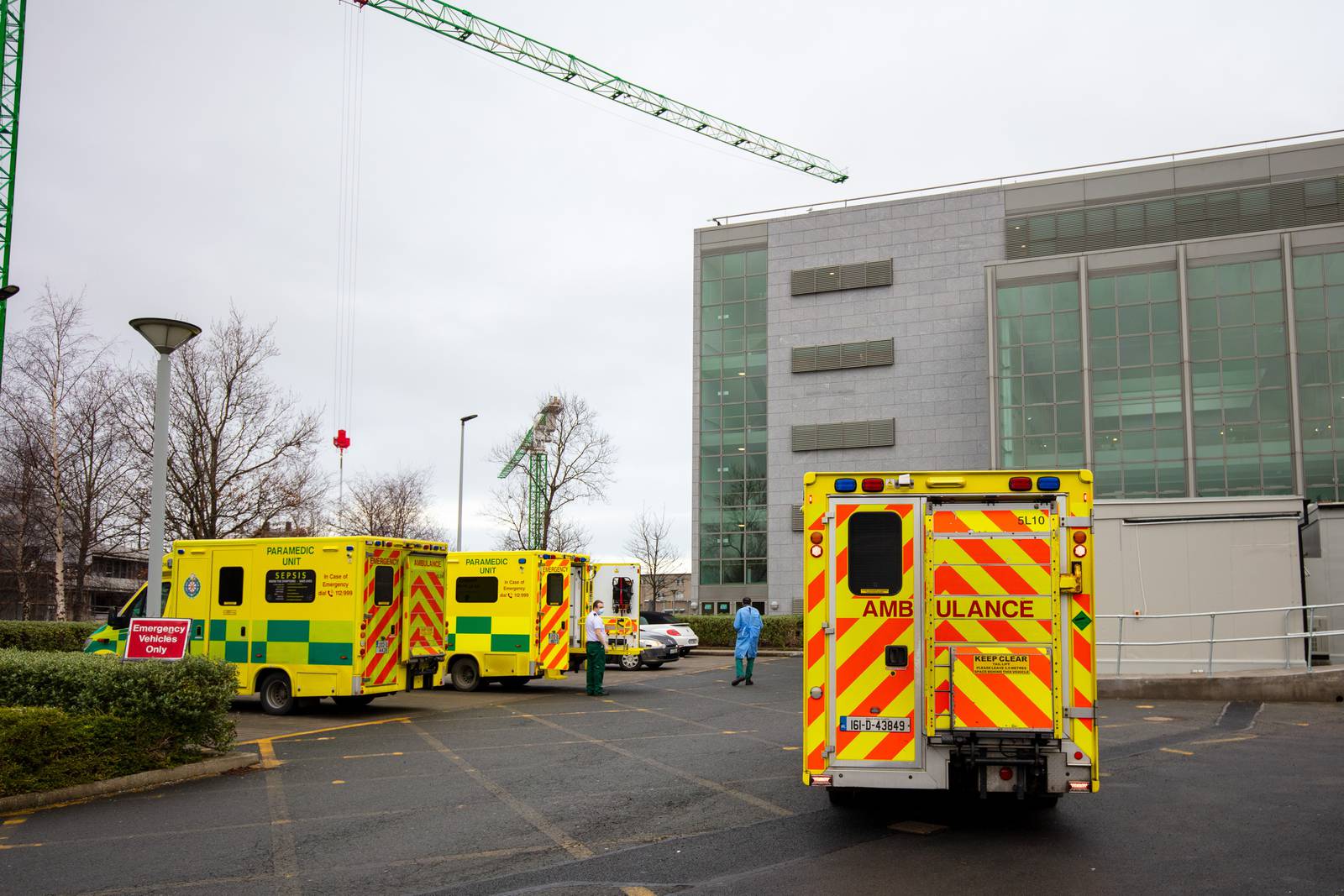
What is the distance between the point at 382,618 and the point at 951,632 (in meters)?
11.3

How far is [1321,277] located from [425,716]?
1471 inches

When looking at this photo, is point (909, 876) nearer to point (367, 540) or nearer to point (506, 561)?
point (367, 540)

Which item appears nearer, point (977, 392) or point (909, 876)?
point (909, 876)

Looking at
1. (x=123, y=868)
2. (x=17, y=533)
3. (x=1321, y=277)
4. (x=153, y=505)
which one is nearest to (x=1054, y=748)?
(x=123, y=868)

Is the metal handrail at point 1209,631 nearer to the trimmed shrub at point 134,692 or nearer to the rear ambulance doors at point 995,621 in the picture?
the rear ambulance doors at point 995,621

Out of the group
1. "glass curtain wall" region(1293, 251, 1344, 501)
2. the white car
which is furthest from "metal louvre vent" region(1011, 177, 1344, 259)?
the white car

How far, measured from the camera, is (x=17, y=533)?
34969mm

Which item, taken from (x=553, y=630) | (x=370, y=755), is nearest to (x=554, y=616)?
(x=553, y=630)

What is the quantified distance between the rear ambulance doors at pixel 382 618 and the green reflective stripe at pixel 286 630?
0.99 m

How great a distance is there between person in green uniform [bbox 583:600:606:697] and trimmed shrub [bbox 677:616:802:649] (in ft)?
56.8

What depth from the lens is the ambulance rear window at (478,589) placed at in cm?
2106

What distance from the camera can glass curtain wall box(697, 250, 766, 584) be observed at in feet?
178

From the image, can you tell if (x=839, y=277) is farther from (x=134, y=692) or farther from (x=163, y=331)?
(x=134, y=692)

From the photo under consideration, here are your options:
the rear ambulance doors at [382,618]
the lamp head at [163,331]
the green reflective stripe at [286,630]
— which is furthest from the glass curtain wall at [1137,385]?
the lamp head at [163,331]
